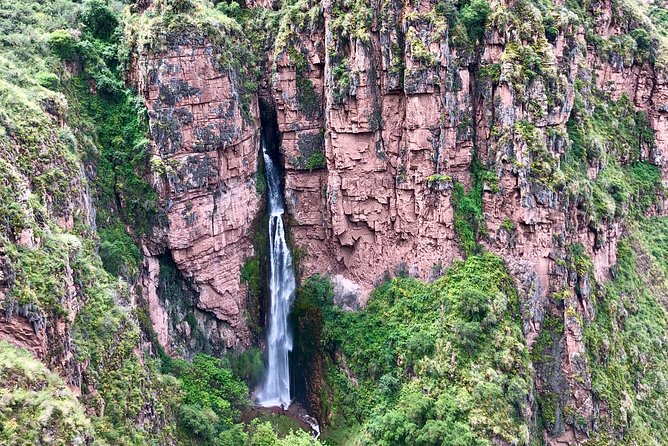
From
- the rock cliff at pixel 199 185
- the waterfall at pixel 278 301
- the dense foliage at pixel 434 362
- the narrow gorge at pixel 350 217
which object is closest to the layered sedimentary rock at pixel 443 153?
the narrow gorge at pixel 350 217

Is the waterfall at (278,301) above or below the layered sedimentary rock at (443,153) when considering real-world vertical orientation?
below

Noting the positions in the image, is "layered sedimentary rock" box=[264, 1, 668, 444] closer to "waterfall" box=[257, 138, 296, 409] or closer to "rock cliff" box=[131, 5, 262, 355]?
"waterfall" box=[257, 138, 296, 409]

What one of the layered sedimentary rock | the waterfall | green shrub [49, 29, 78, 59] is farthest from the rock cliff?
the layered sedimentary rock

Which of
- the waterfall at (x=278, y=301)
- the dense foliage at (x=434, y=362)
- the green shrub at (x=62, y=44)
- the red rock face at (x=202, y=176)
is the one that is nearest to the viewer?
the dense foliage at (x=434, y=362)

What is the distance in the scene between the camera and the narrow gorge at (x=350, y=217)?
1085 inches

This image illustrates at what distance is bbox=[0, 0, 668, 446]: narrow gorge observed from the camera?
2755 cm

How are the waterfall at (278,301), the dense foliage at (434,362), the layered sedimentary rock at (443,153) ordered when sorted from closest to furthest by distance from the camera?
the dense foliage at (434,362) < the layered sedimentary rock at (443,153) < the waterfall at (278,301)

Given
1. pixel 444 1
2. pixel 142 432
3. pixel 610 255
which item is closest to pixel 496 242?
pixel 610 255

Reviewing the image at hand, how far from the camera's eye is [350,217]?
33.1m

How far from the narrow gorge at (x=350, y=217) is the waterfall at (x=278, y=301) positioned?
0.12m

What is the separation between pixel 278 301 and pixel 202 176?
8.05 meters

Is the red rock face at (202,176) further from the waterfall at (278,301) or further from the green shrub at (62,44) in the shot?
the green shrub at (62,44)

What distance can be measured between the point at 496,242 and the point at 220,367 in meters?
14.4

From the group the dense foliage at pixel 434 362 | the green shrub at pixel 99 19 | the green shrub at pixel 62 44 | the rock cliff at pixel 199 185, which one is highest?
the green shrub at pixel 99 19
